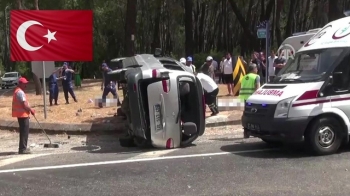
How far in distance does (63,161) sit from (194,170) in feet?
9.30

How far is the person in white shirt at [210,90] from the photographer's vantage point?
14.5 meters

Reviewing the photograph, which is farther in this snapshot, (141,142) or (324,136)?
(141,142)

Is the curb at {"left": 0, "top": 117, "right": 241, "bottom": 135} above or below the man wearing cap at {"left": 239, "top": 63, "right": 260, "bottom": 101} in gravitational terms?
below

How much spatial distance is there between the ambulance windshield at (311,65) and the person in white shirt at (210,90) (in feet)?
10.6

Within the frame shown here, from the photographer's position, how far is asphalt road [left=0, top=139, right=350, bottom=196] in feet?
26.9

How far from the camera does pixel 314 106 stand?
10.2 m

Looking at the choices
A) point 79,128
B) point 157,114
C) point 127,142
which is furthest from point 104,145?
point 157,114

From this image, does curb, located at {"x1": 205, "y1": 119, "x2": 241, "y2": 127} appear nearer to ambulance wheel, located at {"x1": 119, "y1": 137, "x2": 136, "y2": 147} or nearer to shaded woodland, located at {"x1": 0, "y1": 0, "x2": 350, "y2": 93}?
ambulance wheel, located at {"x1": 119, "y1": 137, "x2": 136, "y2": 147}

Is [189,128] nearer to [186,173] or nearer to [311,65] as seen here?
[186,173]

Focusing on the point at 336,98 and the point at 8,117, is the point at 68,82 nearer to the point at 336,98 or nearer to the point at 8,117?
the point at 8,117

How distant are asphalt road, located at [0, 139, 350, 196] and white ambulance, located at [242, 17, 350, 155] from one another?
38cm

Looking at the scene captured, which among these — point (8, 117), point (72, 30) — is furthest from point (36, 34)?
point (8, 117)

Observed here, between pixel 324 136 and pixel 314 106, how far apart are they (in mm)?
603

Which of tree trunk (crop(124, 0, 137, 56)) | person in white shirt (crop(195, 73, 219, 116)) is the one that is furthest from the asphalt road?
tree trunk (crop(124, 0, 137, 56))
